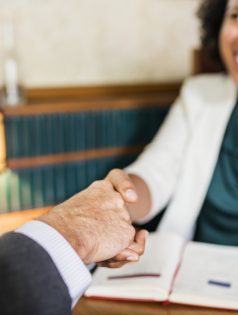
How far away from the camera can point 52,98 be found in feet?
6.88

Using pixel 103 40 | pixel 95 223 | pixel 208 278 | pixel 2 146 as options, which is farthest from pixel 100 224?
pixel 103 40

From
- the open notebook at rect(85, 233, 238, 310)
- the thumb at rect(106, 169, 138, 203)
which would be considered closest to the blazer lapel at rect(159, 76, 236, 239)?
the open notebook at rect(85, 233, 238, 310)

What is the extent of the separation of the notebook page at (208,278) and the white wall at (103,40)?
3.95 ft

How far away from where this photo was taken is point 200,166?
1.66 meters

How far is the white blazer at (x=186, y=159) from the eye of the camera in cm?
163

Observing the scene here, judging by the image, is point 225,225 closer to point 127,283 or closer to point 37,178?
point 127,283

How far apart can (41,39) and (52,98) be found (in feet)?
0.84

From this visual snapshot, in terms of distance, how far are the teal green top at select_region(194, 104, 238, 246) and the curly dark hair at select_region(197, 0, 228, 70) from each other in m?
0.35

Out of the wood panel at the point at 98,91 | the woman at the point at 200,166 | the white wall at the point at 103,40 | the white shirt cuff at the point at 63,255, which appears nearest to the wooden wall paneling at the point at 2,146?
the wood panel at the point at 98,91

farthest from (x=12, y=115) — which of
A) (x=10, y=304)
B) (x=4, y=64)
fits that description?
(x=10, y=304)

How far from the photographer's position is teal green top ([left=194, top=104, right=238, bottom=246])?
60.7 inches

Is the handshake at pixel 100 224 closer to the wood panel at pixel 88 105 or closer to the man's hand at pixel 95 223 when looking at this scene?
the man's hand at pixel 95 223

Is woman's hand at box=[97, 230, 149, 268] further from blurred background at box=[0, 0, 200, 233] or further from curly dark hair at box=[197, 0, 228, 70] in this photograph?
curly dark hair at box=[197, 0, 228, 70]

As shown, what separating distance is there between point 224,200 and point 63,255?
95cm
